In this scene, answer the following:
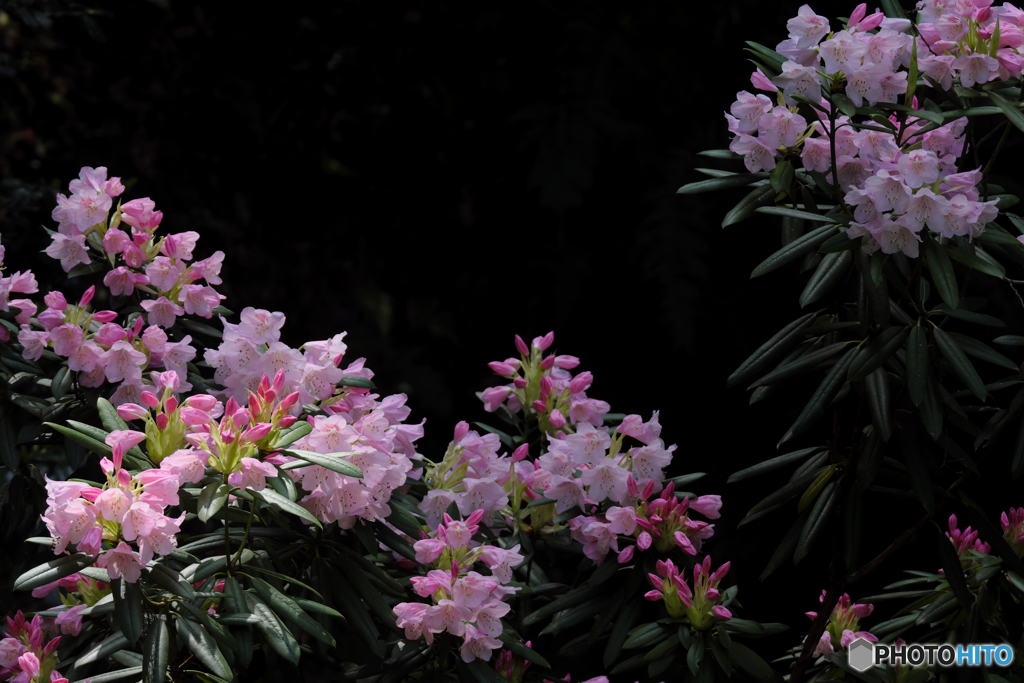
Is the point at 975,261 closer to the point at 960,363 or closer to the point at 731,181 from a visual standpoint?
the point at 960,363

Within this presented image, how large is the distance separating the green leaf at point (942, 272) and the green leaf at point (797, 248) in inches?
4.5

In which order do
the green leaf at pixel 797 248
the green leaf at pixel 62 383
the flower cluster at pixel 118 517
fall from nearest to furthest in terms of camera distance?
the flower cluster at pixel 118 517 < the green leaf at pixel 797 248 < the green leaf at pixel 62 383

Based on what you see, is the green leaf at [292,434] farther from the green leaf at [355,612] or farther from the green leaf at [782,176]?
the green leaf at [782,176]

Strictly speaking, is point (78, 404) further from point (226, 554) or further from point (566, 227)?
point (566, 227)

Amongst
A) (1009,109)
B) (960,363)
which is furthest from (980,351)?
(1009,109)

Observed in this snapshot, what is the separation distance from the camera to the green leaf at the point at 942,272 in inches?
35.5

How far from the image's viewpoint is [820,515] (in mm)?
1140

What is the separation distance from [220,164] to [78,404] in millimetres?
1757

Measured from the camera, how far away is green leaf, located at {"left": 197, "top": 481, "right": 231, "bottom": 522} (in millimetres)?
821

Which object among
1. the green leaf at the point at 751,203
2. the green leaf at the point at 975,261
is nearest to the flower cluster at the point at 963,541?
the green leaf at the point at 975,261

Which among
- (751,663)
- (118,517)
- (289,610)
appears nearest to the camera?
(118,517)

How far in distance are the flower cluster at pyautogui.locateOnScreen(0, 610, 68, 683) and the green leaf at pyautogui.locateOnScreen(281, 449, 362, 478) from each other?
1.21 feet

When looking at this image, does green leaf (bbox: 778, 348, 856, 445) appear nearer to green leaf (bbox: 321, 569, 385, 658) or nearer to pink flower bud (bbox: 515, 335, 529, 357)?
pink flower bud (bbox: 515, 335, 529, 357)

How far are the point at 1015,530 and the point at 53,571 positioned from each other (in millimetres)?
1205
